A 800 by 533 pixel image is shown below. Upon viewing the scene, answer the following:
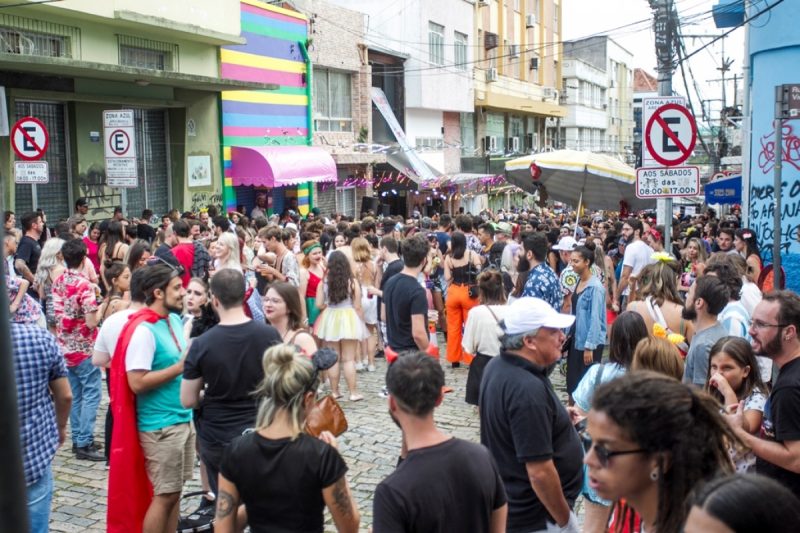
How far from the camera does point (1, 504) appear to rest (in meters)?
1.65

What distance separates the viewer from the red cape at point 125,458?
17.0ft

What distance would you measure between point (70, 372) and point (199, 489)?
5.35 feet

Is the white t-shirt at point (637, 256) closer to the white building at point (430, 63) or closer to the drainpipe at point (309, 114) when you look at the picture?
the drainpipe at point (309, 114)

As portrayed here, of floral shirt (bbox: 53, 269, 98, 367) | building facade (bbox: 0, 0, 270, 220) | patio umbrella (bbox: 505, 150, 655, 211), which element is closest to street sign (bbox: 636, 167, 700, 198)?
floral shirt (bbox: 53, 269, 98, 367)

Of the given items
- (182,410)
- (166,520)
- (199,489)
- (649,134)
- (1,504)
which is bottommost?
(199,489)

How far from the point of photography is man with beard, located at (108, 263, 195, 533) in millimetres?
5125

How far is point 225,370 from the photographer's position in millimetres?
4973

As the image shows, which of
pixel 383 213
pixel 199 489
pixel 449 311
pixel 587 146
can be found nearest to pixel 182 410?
pixel 199 489

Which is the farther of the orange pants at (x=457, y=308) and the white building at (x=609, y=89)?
the white building at (x=609, y=89)

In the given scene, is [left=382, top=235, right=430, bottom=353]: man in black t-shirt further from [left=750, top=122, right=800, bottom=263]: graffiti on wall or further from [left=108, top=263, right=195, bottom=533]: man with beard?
[left=750, top=122, right=800, bottom=263]: graffiti on wall

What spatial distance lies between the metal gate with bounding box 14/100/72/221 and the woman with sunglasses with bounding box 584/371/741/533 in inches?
582

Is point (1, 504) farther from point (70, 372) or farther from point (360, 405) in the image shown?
point (360, 405)

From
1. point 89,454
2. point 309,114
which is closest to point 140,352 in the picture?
point 89,454

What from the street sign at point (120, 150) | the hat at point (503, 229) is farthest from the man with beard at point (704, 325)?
the street sign at point (120, 150)
